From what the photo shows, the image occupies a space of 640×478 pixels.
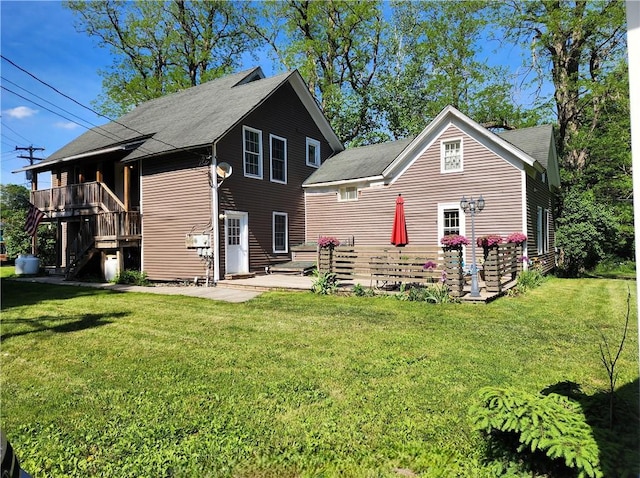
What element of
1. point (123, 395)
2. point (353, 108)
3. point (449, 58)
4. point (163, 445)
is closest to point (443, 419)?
point (163, 445)

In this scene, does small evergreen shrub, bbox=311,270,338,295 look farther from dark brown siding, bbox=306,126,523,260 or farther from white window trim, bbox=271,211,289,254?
white window trim, bbox=271,211,289,254

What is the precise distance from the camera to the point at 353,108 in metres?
28.3

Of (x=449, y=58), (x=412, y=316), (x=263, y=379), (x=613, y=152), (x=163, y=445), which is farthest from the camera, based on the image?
(x=449, y=58)

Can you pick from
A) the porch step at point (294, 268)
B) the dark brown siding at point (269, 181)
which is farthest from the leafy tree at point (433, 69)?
the porch step at point (294, 268)

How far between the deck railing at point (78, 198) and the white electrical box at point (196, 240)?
316 cm

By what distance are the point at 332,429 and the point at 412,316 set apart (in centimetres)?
453

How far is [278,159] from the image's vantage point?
1662 cm

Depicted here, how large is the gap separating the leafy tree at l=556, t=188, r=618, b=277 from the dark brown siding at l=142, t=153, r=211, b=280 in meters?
15.4

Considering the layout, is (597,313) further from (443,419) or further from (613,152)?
(613,152)

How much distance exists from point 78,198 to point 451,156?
1497cm

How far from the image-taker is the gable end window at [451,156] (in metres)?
13.9

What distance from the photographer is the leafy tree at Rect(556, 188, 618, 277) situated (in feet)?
55.2

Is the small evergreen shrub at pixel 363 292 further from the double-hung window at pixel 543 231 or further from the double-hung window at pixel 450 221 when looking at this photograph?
the double-hung window at pixel 543 231

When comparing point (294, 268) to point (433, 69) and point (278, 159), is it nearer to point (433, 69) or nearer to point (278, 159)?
point (278, 159)
